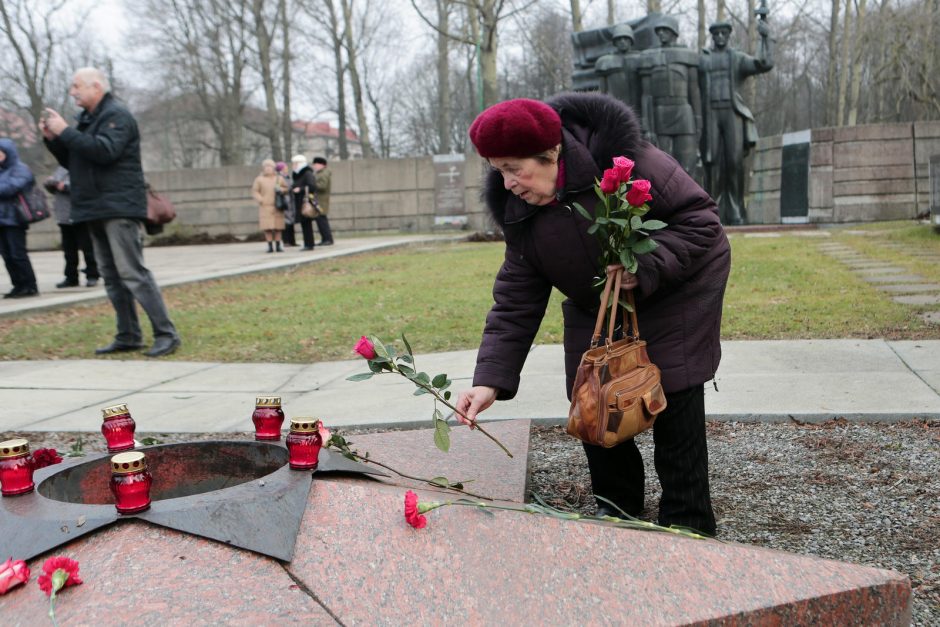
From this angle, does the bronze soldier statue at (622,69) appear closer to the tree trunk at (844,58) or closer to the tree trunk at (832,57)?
the tree trunk at (844,58)

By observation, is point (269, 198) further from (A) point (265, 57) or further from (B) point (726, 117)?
(A) point (265, 57)

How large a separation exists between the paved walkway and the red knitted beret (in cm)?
196

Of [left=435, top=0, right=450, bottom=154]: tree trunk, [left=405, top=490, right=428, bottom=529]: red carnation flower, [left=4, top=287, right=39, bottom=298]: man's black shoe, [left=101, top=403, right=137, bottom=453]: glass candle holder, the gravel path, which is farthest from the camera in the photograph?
[left=435, top=0, right=450, bottom=154]: tree trunk

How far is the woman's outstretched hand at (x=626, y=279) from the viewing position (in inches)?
87.9

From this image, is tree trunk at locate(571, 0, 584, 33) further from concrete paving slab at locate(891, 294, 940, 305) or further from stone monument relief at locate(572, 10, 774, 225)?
concrete paving slab at locate(891, 294, 940, 305)

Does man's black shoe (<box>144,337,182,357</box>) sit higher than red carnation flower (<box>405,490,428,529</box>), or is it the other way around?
red carnation flower (<box>405,490,428,529</box>)

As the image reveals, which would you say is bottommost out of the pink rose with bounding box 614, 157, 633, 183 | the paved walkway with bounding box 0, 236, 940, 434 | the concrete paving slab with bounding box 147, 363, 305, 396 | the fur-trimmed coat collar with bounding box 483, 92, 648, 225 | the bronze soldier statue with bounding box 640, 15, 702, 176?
the concrete paving slab with bounding box 147, 363, 305, 396

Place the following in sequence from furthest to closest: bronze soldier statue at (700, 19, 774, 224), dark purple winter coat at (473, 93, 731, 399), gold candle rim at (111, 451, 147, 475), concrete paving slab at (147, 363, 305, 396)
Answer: bronze soldier statue at (700, 19, 774, 224), concrete paving slab at (147, 363, 305, 396), dark purple winter coat at (473, 93, 731, 399), gold candle rim at (111, 451, 147, 475)

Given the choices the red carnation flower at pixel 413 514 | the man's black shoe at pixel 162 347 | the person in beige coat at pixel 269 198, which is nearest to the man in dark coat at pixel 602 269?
the red carnation flower at pixel 413 514

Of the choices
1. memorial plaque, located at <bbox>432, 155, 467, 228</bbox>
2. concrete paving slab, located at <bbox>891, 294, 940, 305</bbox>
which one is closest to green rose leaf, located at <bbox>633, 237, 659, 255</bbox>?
concrete paving slab, located at <bbox>891, 294, 940, 305</bbox>

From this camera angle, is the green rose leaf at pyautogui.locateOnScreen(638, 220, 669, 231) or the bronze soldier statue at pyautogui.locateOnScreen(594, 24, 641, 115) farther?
the bronze soldier statue at pyautogui.locateOnScreen(594, 24, 641, 115)

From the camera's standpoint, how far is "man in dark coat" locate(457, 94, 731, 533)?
2.32m

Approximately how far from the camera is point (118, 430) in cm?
223

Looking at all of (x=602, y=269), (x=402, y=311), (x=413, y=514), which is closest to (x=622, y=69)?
(x=402, y=311)
